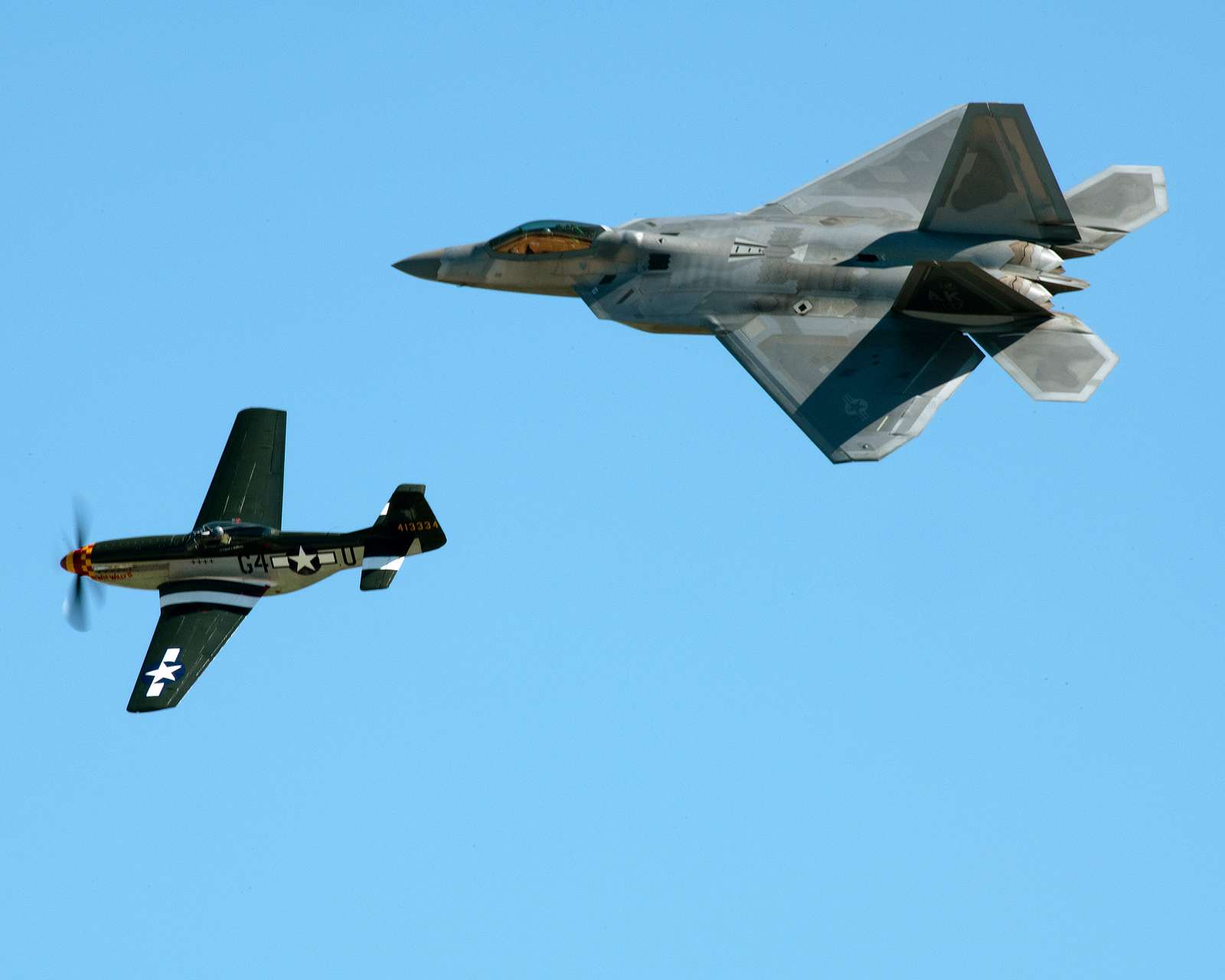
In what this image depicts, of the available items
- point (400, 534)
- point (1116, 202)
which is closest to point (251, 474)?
point (400, 534)

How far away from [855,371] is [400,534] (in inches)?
362

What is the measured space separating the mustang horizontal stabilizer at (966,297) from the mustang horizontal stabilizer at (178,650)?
13962 mm

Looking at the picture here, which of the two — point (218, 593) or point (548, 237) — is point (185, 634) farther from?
point (548, 237)

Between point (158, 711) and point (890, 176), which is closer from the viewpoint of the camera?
point (158, 711)

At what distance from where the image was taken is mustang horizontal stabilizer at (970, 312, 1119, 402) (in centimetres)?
3584

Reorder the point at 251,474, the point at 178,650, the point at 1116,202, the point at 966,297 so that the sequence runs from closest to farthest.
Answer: the point at 966,297, the point at 178,650, the point at 1116,202, the point at 251,474

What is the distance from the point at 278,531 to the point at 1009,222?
15137 mm

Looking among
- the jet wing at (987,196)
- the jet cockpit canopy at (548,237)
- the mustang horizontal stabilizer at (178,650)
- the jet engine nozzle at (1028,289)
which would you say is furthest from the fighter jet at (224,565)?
the jet engine nozzle at (1028,289)

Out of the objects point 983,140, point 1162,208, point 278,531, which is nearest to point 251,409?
point 278,531

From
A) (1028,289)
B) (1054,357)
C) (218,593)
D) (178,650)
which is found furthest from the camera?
(218,593)

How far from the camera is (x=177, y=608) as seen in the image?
127 ft

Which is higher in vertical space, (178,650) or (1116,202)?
(1116,202)

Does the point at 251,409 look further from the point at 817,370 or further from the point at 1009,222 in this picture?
the point at 1009,222

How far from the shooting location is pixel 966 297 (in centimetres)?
3647
